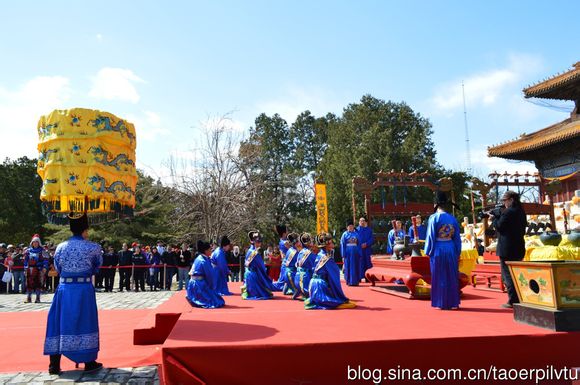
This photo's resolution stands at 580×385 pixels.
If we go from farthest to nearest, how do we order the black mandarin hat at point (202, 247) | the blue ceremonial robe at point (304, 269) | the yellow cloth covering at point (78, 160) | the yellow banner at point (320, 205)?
1. the yellow banner at point (320, 205)
2. the black mandarin hat at point (202, 247)
3. the blue ceremonial robe at point (304, 269)
4. the yellow cloth covering at point (78, 160)

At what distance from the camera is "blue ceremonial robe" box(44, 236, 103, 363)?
4590mm

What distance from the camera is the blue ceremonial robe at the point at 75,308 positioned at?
15.1 feet

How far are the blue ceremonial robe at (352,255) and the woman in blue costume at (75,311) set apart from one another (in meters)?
6.13

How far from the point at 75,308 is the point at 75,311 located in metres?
0.03

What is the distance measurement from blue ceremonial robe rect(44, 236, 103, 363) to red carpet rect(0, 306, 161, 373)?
39 centimetres

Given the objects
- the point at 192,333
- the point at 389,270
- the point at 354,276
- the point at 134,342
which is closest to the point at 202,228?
the point at 354,276

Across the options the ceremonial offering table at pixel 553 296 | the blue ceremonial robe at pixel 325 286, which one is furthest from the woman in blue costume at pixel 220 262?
the ceremonial offering table at pixel 553 296

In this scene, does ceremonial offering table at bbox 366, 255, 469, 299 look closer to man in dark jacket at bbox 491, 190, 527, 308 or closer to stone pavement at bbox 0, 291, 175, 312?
man in dark jacket at bbox 491, 190, 527, 308

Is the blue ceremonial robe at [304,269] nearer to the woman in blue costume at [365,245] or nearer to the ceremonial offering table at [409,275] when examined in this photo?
the ceremonial offering table at [409,275]

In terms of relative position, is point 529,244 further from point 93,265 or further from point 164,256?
point 164,256

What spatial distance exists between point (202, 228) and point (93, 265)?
1360 cm

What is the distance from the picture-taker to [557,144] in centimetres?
2002

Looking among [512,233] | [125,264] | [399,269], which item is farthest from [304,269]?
[125,264]

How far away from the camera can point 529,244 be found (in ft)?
24.4
